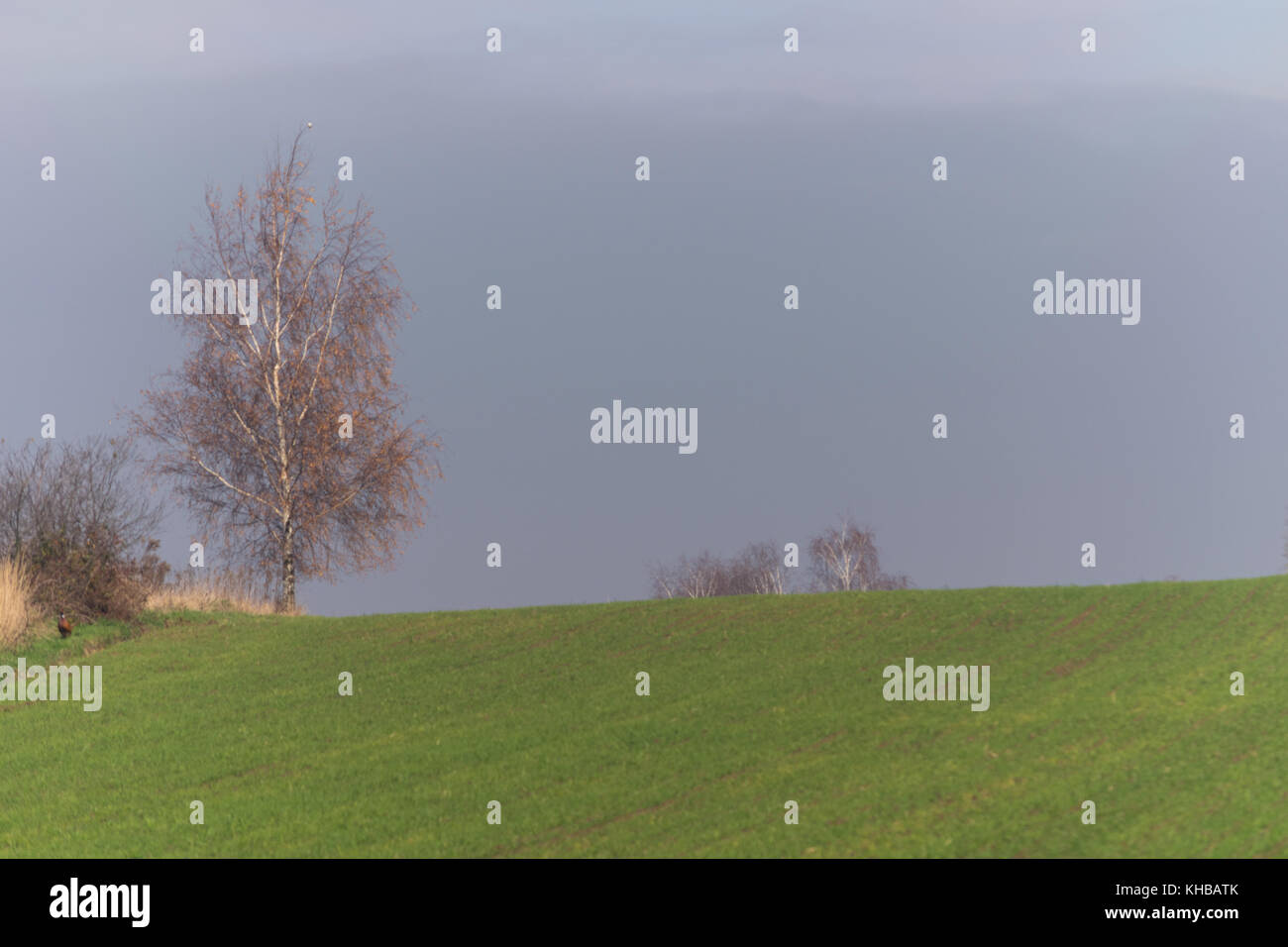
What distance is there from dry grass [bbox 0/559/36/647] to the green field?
83cm

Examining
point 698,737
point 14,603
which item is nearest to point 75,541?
point 14,603

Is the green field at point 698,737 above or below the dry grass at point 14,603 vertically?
below

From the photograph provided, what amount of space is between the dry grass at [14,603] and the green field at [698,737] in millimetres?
832

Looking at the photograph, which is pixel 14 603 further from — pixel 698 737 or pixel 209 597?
pixel 698 737

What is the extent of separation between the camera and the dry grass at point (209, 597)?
27.7 metres

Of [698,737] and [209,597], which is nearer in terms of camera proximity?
[698,737]

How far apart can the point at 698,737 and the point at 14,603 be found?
17.2m

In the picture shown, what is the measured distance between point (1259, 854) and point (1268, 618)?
32.3 ft

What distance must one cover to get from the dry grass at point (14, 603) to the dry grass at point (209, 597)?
260 centimetres

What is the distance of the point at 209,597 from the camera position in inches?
1140

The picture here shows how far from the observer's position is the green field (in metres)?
12.6

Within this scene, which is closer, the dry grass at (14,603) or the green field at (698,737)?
the green field at (698,737)
